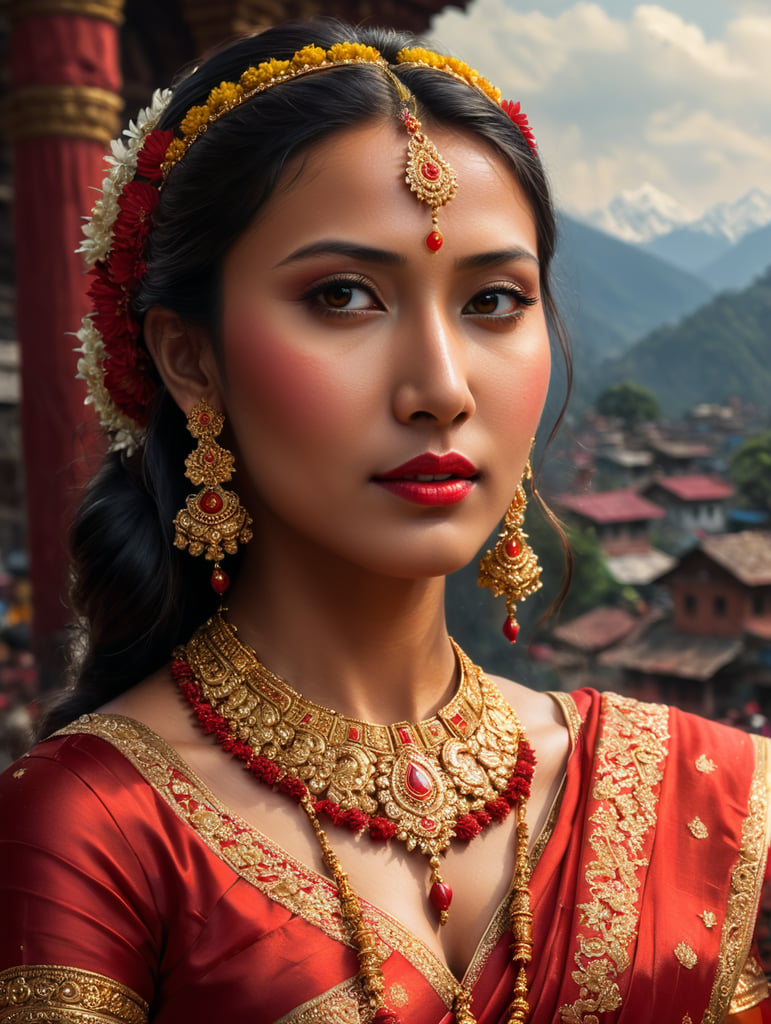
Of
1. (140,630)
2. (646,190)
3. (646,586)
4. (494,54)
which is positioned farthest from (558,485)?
(140,630)

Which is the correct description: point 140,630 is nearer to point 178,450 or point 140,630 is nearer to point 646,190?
point 178,450

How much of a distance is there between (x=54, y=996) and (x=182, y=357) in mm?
841

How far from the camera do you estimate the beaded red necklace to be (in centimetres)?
153

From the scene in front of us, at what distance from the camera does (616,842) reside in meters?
1.67

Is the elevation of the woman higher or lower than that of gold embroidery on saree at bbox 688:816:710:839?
higher

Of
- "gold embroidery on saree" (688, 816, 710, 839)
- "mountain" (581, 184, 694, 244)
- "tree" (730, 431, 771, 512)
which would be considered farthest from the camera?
"mountain" (581, 184, 694, 244)

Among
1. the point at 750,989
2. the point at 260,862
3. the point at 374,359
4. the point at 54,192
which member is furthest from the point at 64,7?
the point at 750,989

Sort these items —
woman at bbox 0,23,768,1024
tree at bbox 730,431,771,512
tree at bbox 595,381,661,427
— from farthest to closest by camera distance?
tree at bbox 595,381,661,427, tree at bbox 730,431,771,512, woman at bbox 0,23,768,1024

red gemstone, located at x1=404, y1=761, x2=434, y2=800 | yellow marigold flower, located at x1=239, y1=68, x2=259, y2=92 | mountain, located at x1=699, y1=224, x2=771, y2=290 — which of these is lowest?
red gemstone, located at x1=404, y1=761, x2=434, y2=800

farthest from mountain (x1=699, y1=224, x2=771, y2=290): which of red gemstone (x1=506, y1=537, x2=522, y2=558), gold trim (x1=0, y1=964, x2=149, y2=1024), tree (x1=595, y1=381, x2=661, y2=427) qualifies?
gold trim (x1=0, y1=964, x2=149, y2=1024)

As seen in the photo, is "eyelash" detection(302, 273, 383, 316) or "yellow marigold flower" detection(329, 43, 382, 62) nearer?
"eyelash" detection(302, 273, 383, 316)

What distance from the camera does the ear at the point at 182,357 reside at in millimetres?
1586

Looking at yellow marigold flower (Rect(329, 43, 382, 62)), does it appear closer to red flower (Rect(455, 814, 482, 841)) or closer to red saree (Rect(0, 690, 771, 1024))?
red saree (Rect(0, 690, 771, 1024))

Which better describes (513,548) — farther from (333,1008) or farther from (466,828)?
(333,1008)
